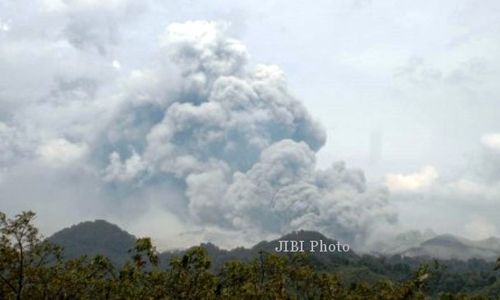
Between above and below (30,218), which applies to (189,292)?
below

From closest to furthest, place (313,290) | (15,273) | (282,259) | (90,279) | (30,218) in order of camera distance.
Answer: (30,218) → (15,273) → (90,279) → (282,259) → (313,290)

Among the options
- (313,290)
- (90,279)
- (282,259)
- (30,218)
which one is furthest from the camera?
(313,290)

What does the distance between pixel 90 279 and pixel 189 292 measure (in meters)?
10.1

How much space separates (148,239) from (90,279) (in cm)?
1125

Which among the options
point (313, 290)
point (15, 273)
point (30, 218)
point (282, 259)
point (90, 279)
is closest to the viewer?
point (30, 218)

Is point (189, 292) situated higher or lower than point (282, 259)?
lower

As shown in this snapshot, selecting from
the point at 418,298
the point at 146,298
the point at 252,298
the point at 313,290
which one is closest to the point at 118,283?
the point at 146,298

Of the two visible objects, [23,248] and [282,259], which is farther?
[282,259]

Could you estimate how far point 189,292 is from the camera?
56.7 meters

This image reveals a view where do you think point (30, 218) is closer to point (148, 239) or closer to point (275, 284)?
point (148, 239)

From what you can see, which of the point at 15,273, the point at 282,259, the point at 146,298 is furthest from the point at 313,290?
the point at 15,273

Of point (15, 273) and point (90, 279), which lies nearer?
point (15, 273)

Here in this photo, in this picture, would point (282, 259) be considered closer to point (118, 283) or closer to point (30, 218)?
point (118, 283)

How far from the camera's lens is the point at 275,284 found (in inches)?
2368
